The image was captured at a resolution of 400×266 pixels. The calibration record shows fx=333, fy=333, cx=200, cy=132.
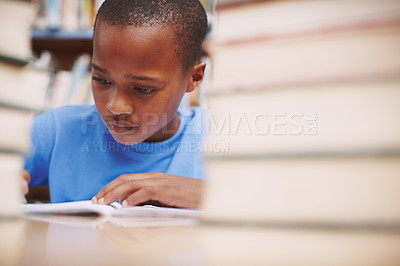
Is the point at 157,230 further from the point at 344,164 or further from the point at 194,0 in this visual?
the point at 194,0

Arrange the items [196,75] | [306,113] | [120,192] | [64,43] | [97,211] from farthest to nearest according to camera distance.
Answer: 1. [64,43]
2. [196,75]
3. [120,192]
4. [97,211]
5. [306,113]

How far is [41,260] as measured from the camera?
22cm

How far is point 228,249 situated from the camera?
224mm

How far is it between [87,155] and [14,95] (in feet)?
2.57

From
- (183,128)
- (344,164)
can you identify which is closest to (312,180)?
(344,164)

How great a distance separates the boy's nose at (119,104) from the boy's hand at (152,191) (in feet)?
0.48

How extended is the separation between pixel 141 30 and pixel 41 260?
588 mm

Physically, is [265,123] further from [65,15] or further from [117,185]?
[65,15]

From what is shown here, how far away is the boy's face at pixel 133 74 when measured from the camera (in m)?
0.71

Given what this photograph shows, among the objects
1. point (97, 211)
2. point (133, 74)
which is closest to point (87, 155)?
point (133, 74)

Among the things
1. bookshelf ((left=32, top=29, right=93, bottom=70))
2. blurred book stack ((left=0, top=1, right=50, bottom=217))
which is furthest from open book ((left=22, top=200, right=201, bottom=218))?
bookshelf ((left=32, top=29, right=93, bottom=70))

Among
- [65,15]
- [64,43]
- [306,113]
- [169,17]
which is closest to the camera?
[306,113]

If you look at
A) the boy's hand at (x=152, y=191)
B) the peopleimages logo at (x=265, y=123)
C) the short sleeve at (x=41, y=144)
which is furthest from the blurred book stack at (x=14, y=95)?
the short sleeve at (x=41, y=144)

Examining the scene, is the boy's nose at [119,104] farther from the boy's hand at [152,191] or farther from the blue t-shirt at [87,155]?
the blue t-shirt at [87,155]
